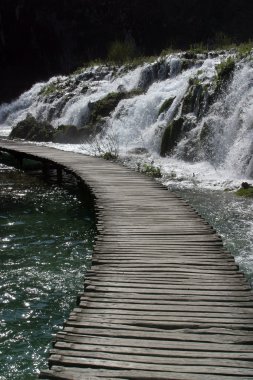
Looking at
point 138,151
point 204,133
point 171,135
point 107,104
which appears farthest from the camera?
point 107,104

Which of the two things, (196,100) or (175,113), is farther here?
(175,113)

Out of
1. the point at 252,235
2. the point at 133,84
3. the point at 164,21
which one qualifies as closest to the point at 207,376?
the point at 252,235

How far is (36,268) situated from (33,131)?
21.2 meters

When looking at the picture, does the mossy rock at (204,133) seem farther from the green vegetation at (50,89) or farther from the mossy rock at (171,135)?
the green vegetation at (50,89)

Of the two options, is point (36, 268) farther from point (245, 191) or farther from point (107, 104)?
point (107, 104)

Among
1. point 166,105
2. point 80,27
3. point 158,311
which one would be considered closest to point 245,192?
point 158,311

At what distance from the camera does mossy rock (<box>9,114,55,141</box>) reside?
2886 centimetres

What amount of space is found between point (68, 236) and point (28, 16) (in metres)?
42.3

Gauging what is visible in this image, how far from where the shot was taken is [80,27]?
50.1m

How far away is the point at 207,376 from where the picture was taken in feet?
15.3

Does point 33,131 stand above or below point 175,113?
below

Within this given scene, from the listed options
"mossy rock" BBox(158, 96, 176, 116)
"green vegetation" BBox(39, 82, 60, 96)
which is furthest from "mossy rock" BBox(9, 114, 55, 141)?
"mossy rock" BBox(158, 96, 176, 116)

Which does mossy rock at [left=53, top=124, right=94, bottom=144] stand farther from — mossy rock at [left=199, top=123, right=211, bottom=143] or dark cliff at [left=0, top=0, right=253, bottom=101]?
dark cliff at [left=0, top=0, right=253, bottom=101]

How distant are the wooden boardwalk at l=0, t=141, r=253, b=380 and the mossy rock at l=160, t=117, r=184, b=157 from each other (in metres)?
11.2
